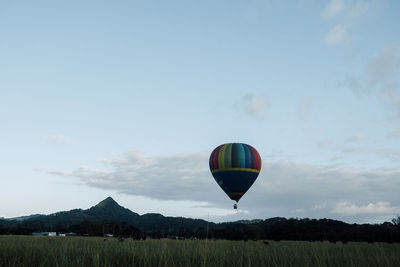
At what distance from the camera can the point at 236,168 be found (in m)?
37.6

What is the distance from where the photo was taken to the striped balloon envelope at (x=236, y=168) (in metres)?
37.8

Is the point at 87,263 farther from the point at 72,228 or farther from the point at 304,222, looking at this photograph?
the point at 72,228

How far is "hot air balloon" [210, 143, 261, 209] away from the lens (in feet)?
124

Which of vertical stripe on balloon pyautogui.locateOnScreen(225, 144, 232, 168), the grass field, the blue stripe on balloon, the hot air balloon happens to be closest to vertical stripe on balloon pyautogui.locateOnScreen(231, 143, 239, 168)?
the hot air balloon

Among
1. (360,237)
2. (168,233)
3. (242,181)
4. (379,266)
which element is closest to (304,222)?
(360,237)

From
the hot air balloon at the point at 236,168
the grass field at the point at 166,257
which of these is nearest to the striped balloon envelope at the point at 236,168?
the hot air balloon at the point at 236,168

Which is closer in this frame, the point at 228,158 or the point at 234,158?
the point at 234,158

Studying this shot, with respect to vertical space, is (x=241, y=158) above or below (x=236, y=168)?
above

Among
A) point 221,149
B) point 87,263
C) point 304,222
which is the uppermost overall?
point 221,149

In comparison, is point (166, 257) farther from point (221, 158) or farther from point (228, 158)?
point (221, 158)

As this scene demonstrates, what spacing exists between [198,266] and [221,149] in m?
32.7

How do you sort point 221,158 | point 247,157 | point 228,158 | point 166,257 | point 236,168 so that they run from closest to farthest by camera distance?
point 166,257 < point 236,168 < point 228,158 < point 247,157 < point 221,158

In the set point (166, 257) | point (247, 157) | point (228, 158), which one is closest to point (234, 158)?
point (228, 158)

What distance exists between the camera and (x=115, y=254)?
28.5ft
